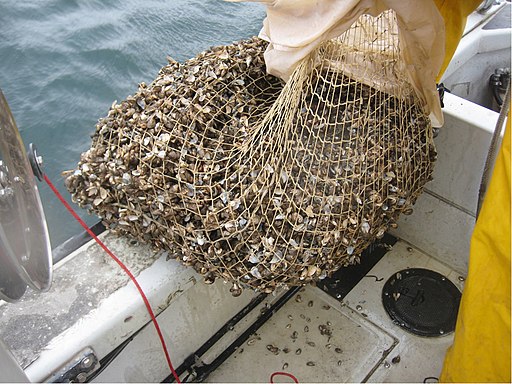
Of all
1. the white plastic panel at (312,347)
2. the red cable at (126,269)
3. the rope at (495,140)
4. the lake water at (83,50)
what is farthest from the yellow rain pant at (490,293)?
the lake water at (83,50)

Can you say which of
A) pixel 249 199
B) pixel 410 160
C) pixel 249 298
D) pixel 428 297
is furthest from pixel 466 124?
pixel 249 298

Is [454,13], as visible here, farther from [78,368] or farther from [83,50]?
[83,50]

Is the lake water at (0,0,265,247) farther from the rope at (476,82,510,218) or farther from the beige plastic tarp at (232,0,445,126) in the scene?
the rope at (476,82,510,218)

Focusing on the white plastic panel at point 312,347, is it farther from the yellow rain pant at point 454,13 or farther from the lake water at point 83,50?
the lake water at point 83,50

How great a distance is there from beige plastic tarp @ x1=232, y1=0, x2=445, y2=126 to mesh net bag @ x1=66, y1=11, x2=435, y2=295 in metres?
0.06

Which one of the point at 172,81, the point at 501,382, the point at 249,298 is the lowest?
the point at 249,298

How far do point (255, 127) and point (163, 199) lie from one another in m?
0.36

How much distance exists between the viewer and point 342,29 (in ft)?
4.26

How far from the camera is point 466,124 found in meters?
1.87

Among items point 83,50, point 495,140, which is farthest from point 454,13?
point 83,50

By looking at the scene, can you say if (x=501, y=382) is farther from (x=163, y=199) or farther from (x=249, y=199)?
(x=163, y=199)

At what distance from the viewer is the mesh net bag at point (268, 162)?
1.44m

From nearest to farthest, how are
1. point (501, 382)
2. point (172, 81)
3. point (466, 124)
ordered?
point (501, 382) → point (172, 81) → point (466, 124)

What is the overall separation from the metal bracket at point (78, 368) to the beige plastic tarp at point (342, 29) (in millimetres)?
1026
